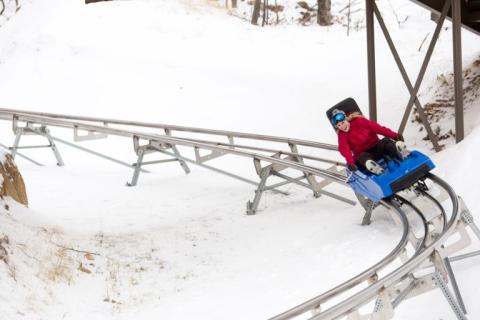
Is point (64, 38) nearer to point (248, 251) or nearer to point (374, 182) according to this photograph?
point (248, 251)

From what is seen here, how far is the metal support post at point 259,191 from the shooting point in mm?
9906

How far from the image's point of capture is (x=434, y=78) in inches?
559

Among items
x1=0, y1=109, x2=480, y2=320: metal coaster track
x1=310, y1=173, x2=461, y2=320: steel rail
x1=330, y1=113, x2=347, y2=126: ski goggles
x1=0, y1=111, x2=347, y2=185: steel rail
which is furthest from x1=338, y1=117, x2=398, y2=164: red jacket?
x1=310, y1=173, x2=461, y2=320: steel rail

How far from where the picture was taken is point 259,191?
10.0 metres

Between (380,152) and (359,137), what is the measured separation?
304mm

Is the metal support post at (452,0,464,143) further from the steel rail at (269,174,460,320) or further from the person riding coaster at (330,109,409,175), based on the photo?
the steel rail at (269,174,460,320)

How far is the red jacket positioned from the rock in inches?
174

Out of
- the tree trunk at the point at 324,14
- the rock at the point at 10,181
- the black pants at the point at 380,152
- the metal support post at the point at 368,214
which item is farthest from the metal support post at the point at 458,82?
the tree trunk at the point at 324,14

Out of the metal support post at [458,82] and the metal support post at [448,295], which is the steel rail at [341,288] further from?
the metal support post at [458,82]

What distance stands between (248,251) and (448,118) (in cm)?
504

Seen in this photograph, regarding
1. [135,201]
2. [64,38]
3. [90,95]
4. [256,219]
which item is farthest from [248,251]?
[64,38]

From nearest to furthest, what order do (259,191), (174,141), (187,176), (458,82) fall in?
(458,82), (259,191), (174,141), (187,176)

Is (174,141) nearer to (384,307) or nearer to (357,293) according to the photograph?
(384,307)

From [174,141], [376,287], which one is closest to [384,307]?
[376,287]
